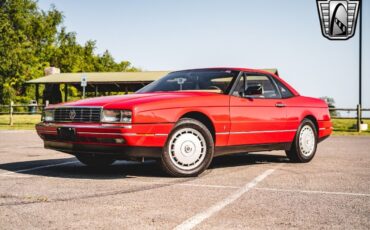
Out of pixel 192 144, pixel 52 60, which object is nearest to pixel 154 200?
pixel 192 144

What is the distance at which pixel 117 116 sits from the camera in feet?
17.7

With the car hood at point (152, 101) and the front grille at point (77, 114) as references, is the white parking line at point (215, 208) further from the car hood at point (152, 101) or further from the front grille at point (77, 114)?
the front grille at point (77, 114)

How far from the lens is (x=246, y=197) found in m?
4.44

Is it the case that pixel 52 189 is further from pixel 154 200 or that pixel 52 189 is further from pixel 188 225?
pixel 188 225

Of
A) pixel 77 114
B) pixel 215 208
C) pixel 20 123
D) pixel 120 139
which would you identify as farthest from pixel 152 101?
pixel 20 123

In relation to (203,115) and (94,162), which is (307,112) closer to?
(203,115)

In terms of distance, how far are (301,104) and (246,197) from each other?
3.57 m

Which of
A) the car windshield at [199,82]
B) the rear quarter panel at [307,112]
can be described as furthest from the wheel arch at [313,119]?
the car windshield at [199,82]

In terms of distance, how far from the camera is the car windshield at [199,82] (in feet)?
21.3

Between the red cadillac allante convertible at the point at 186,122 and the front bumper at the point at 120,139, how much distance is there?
0.04 ft

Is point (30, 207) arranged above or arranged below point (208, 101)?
below

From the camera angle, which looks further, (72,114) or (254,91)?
(254,91)

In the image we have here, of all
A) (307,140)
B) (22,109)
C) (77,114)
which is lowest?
(22,109)

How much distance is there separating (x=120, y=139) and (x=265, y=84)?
2.91 m
